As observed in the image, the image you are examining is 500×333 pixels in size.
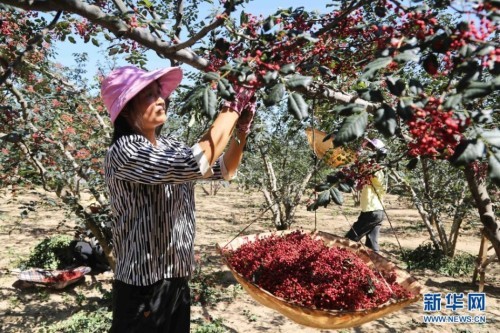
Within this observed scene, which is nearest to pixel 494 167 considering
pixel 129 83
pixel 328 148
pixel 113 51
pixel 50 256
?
pixel 129 83

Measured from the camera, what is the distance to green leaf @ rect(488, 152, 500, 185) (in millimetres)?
906

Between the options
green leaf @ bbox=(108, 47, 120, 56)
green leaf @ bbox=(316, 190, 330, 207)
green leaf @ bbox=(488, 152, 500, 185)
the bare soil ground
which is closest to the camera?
green leaf @ bbox=(488, 152, 500, 185)

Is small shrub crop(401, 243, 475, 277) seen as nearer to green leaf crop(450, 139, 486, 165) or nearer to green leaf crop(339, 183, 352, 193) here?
green leaf crop(339, 183, 352, 193)

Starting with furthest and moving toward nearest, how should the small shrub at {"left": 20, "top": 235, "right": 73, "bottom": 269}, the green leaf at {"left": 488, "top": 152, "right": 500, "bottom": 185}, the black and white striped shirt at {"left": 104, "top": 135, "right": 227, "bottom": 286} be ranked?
1. the small shrub at {"left": 20, "top": 235, "right": 73, "bottom": 269}
2. the black and white striped shirt at {"left": 104, "top": 135, "right": 227, "bottom": 286}
3. the green leaf at {"left": 488, "top": 152, "right": 500, "bottom": 185}

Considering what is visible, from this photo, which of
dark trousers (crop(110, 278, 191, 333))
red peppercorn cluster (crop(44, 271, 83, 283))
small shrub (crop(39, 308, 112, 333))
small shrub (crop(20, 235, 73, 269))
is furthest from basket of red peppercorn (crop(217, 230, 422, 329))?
small shrub (crop(20, 235, 73, 269))

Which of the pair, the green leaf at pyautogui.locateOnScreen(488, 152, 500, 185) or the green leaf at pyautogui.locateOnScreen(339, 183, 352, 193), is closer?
the green leaf at pyautogui.locateOnScreen(488, 152, 500, 185)

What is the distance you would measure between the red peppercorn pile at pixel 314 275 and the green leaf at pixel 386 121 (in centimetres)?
123

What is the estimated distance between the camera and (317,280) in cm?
219

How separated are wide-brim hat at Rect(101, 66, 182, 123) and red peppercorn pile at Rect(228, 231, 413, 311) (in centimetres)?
112

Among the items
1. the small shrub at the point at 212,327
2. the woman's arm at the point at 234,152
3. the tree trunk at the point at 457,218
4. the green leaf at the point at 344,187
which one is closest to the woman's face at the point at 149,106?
the woman's arm at the point at 234,152

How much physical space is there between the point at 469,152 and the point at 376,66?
329 mm

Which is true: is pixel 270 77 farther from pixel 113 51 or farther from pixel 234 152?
pixel 113 51

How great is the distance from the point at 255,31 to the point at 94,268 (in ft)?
17.3

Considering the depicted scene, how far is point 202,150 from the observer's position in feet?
4.61
